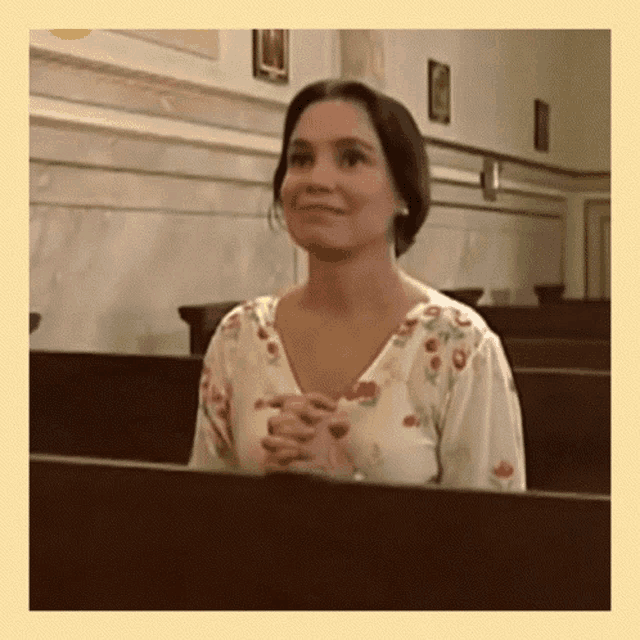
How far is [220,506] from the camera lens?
1373 mm

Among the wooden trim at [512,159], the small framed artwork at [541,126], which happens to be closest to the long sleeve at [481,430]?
the wooden trim at [512,159]

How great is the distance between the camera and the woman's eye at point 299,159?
57.9 inches

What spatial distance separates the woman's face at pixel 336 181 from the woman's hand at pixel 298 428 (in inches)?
9.0

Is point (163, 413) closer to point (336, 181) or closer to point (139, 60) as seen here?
point (336, 181)

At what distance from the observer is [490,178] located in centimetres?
702

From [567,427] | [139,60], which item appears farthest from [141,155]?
[567,427]

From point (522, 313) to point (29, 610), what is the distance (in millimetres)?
3473

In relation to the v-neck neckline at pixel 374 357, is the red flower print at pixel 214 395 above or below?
below

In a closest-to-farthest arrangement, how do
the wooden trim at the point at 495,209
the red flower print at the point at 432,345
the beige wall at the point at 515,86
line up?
1. the red flower print at the point at 432,345
2. the beige wall at the point at 515,86
3. the wooden trim at the point at 495,209

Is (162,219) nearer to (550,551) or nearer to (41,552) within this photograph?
(41,552)

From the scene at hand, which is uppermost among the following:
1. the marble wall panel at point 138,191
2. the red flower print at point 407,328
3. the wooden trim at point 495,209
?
the wooden trim at point 495,209

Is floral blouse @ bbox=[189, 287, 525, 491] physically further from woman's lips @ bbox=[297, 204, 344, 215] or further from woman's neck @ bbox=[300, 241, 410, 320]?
woman's lips @ bbox=[297, 204, 344, 215]

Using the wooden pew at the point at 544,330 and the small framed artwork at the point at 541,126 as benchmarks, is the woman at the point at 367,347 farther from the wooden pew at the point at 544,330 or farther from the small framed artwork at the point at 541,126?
the small framed artwork at the point at 541,126

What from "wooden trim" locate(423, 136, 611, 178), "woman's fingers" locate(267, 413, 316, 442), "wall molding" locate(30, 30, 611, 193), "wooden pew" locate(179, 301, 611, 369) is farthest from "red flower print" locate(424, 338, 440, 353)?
"wooden trim" locate(423, 136, 611, 178)
